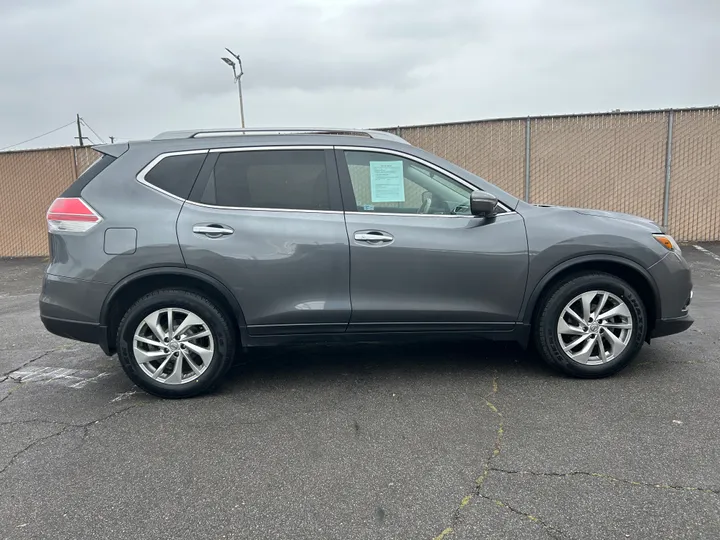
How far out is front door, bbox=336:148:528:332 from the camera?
3891 millimetres

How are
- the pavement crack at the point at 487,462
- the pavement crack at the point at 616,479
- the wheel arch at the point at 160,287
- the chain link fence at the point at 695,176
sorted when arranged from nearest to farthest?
the pavement crack at the point at 487,462 < the pavement crack at the point at 616,479 < the wheel arch at the point at 160,287 < the chain link fence at the point at 695,176

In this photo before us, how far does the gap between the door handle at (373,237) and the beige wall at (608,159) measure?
757cm

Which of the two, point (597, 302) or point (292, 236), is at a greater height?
point (292, 236)

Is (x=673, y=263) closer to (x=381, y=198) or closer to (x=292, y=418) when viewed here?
(x=381, y=198)

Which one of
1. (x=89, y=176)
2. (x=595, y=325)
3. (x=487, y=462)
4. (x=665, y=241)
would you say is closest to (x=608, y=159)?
(x=665, y=241)

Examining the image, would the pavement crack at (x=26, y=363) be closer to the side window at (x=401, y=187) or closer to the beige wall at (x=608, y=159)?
the side window at (x=401, y=187)

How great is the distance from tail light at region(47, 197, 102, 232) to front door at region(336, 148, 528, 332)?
5.78ft

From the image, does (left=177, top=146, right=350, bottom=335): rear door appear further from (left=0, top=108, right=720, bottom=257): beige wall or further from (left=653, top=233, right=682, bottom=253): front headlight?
(left=0, top=108, right=720, bottom=257): beige wall

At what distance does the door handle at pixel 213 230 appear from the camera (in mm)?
3826

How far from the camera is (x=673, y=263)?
4035mm

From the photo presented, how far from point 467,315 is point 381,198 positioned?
41.1 inches

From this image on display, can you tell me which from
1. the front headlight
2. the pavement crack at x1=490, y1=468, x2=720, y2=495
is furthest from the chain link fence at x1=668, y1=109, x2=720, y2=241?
the pavement crack at x1=490, y1=468, x2=720, y2=495

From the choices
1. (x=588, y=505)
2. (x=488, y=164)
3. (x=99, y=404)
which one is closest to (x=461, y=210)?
(x=588, y=505)

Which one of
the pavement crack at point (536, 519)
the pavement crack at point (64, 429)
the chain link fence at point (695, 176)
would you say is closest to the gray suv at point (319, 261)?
the pavement crack at point (64, 429)
